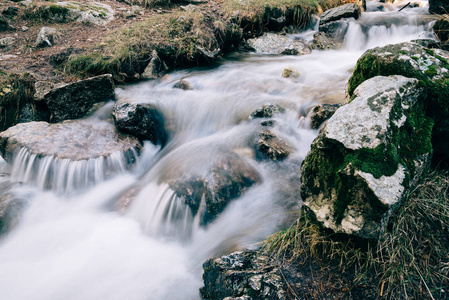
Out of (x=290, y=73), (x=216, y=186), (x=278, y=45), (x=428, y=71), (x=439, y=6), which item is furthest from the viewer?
(x=278, y=45)

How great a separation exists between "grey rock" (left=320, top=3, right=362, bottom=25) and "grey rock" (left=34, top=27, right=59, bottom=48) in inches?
335

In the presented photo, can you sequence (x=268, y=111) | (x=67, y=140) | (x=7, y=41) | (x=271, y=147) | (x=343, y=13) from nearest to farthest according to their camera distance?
(x=271, y=147) < (x=67, y=140) < (x=268, y=111) < (x=7, y=41) < (x=343, y=13)

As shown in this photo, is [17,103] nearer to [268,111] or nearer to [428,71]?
[268,111]

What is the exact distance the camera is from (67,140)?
494cm

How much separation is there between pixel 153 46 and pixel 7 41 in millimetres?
4090

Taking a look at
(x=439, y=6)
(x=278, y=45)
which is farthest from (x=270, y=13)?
(x=439, y=6)

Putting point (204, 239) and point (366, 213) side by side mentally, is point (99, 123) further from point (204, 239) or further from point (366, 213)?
point (366, 213)

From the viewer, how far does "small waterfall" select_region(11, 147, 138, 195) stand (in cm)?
454

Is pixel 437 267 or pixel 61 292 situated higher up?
pixel 437 267

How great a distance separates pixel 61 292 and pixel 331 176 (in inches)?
126

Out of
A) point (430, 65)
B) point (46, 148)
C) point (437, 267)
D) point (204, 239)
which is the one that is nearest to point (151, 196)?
point (204, 239)

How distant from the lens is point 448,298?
2074 millimetres

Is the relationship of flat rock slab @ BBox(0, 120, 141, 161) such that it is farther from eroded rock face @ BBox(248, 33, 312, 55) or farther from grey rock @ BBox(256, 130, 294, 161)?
eroded rock face @ BBox(248, 33, 312, 55)

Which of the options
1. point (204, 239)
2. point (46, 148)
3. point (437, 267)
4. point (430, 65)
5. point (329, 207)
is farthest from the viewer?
point (46, 148)
